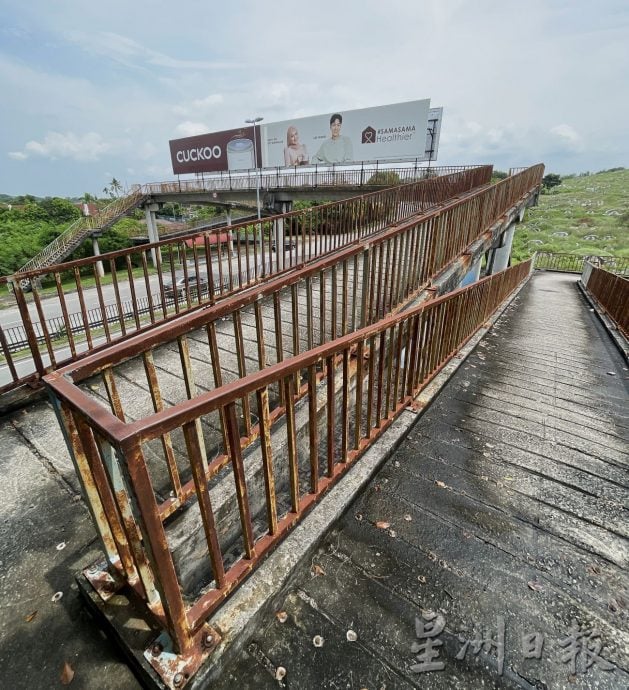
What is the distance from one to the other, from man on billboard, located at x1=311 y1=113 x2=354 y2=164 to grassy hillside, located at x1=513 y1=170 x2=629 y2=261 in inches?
629

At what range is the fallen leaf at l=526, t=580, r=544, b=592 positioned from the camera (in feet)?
5.64

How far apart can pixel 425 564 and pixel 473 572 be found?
0.25 meters

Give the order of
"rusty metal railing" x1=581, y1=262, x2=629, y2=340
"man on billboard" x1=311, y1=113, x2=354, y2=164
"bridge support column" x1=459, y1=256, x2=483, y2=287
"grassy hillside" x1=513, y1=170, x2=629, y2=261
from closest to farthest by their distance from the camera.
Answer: "rusty metal railing" x1=581, y1=262, x2=629, y2=340
"bridge support column" x1=459, y1=256, x2=483, y2=287
"man on billboard" x1=311, y1=113, x2=354, y2=164
"grassy hillside" x1=513, y1=170, x2=629, y2=261

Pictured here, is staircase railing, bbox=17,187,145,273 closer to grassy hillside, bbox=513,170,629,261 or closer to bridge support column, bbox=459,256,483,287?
bridge support column, bbox=459,256,483,287

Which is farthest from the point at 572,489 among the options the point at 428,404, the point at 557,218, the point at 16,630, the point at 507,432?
the point at 557,218

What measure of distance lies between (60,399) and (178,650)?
3.53 ft

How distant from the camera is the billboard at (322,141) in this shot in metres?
21.4

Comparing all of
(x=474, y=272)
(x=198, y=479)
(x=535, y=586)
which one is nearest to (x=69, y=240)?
(x=474, y=272)

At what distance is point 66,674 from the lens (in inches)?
54.8

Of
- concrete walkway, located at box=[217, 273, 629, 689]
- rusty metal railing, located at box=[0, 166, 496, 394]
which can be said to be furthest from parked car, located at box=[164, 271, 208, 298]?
concrete walkway, located at box=[217, 273, 629, 689]

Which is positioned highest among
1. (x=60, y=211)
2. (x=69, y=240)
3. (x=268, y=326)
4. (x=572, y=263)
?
(x=60, y=211)

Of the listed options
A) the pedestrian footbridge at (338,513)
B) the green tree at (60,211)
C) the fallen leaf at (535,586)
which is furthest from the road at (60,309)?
the green tree at (60,211)

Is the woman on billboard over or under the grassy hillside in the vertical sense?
over

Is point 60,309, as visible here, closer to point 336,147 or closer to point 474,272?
point 474,272
